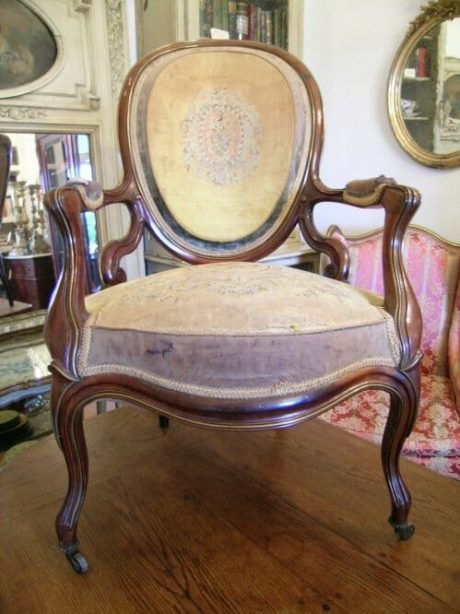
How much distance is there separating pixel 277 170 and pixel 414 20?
112 centimetres

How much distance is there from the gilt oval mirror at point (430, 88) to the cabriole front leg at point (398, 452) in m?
1.27

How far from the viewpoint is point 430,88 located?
1.73 m

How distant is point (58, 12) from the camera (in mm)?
1549

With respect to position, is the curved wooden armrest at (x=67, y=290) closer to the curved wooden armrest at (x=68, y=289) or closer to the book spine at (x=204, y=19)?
the curved wooden armrest at (x=68, y=289)

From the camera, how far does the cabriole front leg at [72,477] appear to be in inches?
27.6

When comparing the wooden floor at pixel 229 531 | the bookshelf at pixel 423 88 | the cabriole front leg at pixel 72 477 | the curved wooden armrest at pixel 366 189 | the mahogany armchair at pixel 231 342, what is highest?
the bookshelf at pixel 423 88

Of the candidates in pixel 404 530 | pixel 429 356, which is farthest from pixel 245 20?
pixel 404 530

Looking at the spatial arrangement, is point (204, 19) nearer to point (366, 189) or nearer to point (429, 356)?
point (366, 189)

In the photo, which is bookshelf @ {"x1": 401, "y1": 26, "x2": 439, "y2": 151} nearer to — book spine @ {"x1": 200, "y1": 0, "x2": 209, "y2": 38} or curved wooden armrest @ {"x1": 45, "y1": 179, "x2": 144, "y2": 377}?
book spine @ {"x1": 200, "y1": 0, "x2": 209, "y2": 38}

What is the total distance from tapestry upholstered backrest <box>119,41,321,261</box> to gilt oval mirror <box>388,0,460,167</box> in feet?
2.93

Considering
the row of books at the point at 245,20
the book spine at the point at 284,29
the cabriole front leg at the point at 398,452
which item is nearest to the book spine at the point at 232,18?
the row of books at the point at 245,20

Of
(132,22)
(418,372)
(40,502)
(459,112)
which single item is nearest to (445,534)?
(418,372)

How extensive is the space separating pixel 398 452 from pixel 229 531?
1.07 feet

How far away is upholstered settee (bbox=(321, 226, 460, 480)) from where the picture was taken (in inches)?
46.6
